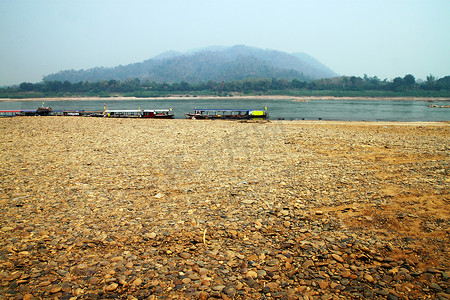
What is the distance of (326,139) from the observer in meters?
19.0

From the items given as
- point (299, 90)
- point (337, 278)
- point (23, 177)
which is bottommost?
point (337, 278)

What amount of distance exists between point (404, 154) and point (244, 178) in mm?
9473

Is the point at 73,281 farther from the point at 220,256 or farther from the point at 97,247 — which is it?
the point at 220,256

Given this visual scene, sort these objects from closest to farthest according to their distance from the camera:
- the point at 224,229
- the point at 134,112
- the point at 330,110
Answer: the point at 224,229 → the point at 134,112 → the point at 330,110

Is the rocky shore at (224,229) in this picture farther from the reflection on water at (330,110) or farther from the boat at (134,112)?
the reflection on water at (330,110)

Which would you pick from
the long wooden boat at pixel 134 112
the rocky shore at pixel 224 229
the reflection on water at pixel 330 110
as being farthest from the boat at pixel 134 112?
the rocky shore at pixel 224 229

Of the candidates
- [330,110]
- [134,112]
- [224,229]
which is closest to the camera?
[224,229]

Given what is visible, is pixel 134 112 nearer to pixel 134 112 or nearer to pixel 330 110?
pixel 134 112

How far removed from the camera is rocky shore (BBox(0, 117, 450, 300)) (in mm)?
4719

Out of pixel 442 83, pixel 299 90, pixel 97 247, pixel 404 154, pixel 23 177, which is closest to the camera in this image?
pixel 97 247

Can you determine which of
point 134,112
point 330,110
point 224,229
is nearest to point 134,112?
point 134,112

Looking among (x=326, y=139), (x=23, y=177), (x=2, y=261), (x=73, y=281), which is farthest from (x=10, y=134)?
(x=326, y=139)

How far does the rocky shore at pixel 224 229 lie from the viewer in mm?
4719

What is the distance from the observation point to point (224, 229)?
6512 mm
